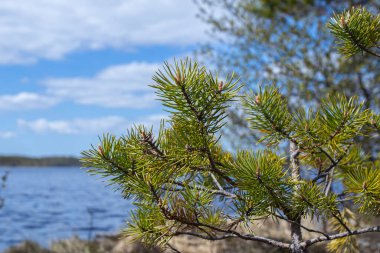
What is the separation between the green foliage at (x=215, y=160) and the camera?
2426 mm

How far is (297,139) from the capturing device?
8.79ft

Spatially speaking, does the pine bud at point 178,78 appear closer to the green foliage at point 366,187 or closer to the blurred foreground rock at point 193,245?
the green foliage at point 366,187

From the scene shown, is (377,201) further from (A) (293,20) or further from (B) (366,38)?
(A) (293,20)

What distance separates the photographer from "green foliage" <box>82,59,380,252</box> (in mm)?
2426

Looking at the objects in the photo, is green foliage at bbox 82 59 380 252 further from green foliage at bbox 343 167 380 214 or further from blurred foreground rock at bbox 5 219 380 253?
blurred foreground rock at bbox 5 219 380 253

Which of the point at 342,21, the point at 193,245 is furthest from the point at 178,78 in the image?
the point at 193,245

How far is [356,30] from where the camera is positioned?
2.88 metres

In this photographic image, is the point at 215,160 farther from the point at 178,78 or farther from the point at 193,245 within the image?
the point at 193,245

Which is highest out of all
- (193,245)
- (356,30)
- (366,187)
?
(356,30)

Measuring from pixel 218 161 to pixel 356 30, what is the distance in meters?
1.13

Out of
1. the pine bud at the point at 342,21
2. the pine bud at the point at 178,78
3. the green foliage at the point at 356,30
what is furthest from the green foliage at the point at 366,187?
the pine bud at the point at 178,78

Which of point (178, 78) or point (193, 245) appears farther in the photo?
point (193, 245)

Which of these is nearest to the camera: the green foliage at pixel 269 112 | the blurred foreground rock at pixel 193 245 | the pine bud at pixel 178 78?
the pine bud at pixel 178 78

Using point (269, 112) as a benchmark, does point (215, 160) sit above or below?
below
